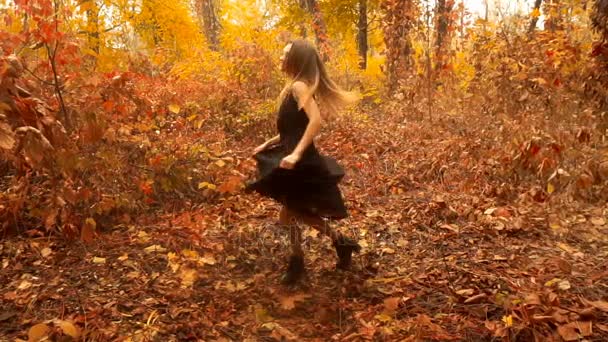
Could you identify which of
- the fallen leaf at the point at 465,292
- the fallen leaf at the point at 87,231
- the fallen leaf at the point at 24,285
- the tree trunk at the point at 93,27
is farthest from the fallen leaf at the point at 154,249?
the tree trunk at the point at 93,27

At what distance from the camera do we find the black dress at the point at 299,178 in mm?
3432

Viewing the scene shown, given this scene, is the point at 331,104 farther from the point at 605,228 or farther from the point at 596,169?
the point at 605,228

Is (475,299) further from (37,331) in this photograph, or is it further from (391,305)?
(37,331)

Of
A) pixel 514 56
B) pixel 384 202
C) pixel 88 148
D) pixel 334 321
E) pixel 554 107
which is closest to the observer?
pixel 334 321

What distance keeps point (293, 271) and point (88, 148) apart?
2.55 meters

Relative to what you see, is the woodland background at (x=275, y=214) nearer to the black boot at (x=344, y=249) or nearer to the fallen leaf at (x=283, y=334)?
the fallen leaf at (x=283, y=334)

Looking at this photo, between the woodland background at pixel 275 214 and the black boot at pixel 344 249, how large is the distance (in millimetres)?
130

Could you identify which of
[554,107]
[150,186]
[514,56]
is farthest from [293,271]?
[514,56]

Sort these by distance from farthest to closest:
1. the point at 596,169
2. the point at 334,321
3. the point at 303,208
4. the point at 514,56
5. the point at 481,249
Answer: the point at 514,56 → the point at 481,249 → the point at 596,169 → the point at 303,208 → the point at 334,321

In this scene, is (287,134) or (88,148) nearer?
(287,134)

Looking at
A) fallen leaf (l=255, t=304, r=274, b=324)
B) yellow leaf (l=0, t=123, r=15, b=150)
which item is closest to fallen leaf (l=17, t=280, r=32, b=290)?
yellow leaf (l=0, t=123, r=15, b=150)

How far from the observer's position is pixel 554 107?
21.1 ft

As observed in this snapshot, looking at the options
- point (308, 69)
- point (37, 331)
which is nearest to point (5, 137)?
point (37, 331)

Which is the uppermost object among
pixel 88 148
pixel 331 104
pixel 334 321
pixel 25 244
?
pixel 331 104
